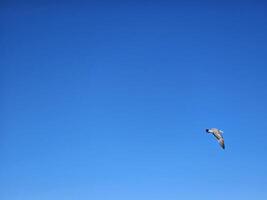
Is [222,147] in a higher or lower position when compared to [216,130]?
lower

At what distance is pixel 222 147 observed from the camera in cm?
2605

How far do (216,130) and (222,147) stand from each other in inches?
84.2

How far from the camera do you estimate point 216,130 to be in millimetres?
27938

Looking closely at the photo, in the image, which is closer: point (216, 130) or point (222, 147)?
point (222, 147)
